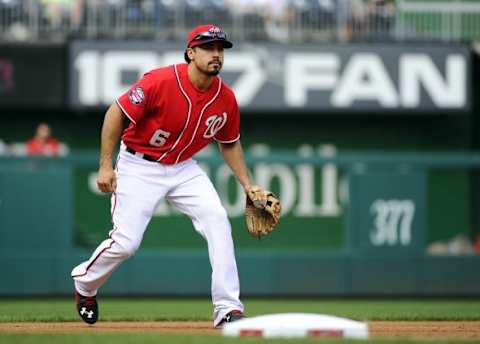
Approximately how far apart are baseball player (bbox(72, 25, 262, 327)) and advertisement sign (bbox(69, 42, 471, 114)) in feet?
28.7

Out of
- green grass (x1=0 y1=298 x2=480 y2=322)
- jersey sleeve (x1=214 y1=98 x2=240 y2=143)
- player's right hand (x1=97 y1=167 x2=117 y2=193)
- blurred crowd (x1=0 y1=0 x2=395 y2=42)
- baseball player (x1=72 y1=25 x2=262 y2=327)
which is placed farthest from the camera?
blurred crowd (x1=0 y1=0 x2=395 y2=42)

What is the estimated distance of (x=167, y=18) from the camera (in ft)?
55.2

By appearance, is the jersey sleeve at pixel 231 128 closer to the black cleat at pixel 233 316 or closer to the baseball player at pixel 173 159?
the baseball player at pixel 173 159

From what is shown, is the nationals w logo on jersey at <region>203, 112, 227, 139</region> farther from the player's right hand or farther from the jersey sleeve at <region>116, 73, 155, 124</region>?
the player's right hand

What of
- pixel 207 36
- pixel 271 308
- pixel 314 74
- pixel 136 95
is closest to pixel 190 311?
pixel 271 308

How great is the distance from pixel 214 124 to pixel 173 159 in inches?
13.5

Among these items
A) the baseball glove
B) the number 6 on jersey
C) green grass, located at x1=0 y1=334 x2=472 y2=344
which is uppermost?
the number 6 on jersey

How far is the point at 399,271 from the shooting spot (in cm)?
1360

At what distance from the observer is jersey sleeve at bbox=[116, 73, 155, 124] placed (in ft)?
23.4

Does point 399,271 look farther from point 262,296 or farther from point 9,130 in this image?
point 9,130

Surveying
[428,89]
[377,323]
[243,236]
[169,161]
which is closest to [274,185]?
[243,236]

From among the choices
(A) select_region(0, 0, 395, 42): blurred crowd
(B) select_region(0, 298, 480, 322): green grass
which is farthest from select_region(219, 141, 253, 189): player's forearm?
(A) select_region(0, 0, 395, 42): blurred crowd

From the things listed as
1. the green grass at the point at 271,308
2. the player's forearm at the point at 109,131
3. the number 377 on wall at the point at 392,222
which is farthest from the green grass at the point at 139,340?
the number 377 on wall at the point at 392,222

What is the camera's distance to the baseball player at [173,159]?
724 centimetres
